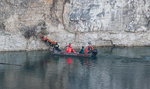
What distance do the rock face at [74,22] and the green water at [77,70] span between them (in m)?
1.66

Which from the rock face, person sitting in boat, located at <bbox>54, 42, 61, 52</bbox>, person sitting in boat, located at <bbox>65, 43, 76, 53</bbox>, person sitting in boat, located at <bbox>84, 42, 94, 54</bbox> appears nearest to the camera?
person sitting in boat, located at <bbox>84, 42, 94, 54</bbox>

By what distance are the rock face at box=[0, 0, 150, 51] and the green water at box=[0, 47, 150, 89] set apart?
166 cm

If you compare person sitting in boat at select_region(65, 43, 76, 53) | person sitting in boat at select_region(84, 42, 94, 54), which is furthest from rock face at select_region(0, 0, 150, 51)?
person sitting in boat at select_region(84, 42, 94, 54)

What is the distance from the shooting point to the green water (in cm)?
3878

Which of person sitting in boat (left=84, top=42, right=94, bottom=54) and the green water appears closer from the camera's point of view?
the green water

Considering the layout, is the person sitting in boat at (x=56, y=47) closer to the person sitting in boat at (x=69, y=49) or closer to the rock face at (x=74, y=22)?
the person sitting in boat at (x=69, y=49)

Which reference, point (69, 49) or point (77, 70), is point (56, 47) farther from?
point (77, 70)

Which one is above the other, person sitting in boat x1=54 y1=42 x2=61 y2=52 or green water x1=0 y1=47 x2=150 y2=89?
person sitting in boat x1=54 y1=42 x2=61 y2=52

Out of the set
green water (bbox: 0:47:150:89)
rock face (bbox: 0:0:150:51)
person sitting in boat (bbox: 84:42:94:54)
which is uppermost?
rock face (bbox: 0:0:150:51)

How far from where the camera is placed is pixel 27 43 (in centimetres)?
5284

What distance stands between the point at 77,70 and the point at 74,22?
1137 cm

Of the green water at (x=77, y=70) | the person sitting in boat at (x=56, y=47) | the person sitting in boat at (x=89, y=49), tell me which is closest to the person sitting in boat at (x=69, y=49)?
the person sitting in boat at (x=56, y=47)

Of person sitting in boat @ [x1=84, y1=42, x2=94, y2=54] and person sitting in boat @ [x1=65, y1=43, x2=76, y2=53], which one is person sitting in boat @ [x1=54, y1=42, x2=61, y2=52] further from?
person sitting in boat @ [x1=84, y1=42, x2=94, y2=54]

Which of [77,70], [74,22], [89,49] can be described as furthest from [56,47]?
[77,70]
